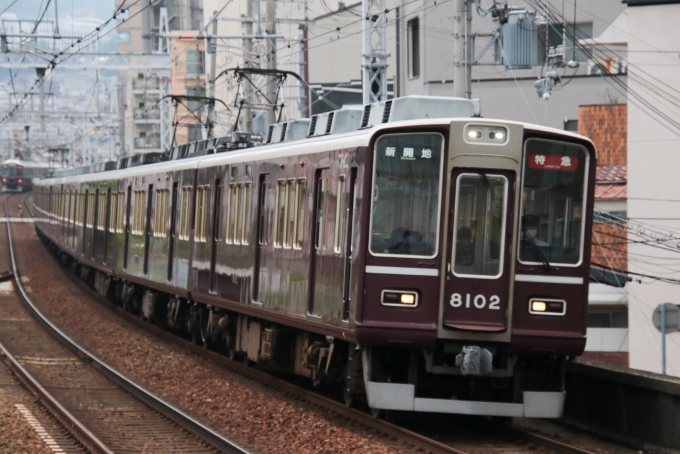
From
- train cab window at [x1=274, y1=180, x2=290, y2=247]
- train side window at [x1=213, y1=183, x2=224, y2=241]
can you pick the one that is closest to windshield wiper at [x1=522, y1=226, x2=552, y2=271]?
train cab window at [x1=274, y1=180, x2=290, y2=247]

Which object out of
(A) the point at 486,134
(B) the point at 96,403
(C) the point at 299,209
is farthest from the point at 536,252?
(B) the point at 96,403

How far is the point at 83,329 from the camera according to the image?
1997cm

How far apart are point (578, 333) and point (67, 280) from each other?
23016 mm

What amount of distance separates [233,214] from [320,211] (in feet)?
11.2

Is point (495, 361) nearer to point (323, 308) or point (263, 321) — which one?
point (323, 308)

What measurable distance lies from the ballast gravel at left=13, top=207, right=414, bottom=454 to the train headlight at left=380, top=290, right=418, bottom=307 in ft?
3.45

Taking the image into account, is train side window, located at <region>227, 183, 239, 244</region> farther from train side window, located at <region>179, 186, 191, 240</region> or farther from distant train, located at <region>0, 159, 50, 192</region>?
distant train, located at <region>0, 159, 50, 192</region>

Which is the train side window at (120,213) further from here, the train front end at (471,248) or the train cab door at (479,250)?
the train cab door at (479,250)

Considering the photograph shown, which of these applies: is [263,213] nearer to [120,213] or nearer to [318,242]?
[318,242]

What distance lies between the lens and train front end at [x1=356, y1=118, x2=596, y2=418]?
31.1 feet

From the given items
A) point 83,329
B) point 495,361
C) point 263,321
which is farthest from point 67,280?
point 495,361

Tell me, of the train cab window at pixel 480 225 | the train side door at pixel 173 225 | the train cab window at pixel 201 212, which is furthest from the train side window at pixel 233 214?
the train cab window at pixel 480 225

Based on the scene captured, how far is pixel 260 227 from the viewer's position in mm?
12898

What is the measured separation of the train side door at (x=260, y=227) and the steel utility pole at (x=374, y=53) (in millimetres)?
6617
